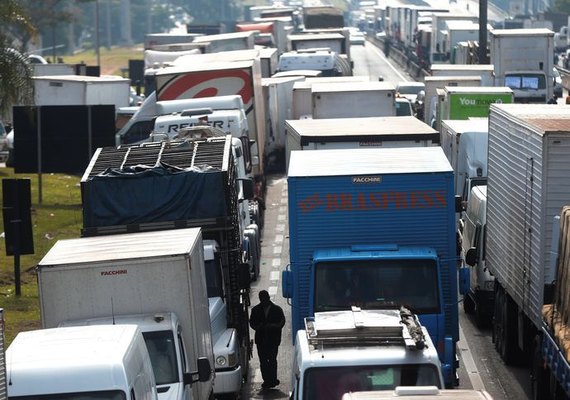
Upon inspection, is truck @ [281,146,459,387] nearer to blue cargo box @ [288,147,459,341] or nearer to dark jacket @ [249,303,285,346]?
blue cargo box @ [288,147,459,341]

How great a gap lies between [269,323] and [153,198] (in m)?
2.05

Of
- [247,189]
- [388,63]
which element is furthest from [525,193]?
[388,63]

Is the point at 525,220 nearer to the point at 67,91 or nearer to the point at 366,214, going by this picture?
the point at 366,214

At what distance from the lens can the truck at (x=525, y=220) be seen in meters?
16.4

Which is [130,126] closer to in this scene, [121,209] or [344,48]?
→ [121,209]

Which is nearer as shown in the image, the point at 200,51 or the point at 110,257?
the point at 110,257

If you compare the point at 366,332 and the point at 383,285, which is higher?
the point at 366,332

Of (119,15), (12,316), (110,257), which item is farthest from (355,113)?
(119,15)

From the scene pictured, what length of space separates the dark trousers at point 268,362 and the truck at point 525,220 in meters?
2.96

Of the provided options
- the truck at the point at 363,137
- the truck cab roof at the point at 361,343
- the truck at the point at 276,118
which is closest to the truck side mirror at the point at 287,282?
the truck cab roof at the point at 361,343

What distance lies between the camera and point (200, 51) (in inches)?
2564

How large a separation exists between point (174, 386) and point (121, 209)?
4895 mm

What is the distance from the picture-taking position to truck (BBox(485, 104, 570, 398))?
1638 centimetres

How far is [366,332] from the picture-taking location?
1291 cm
